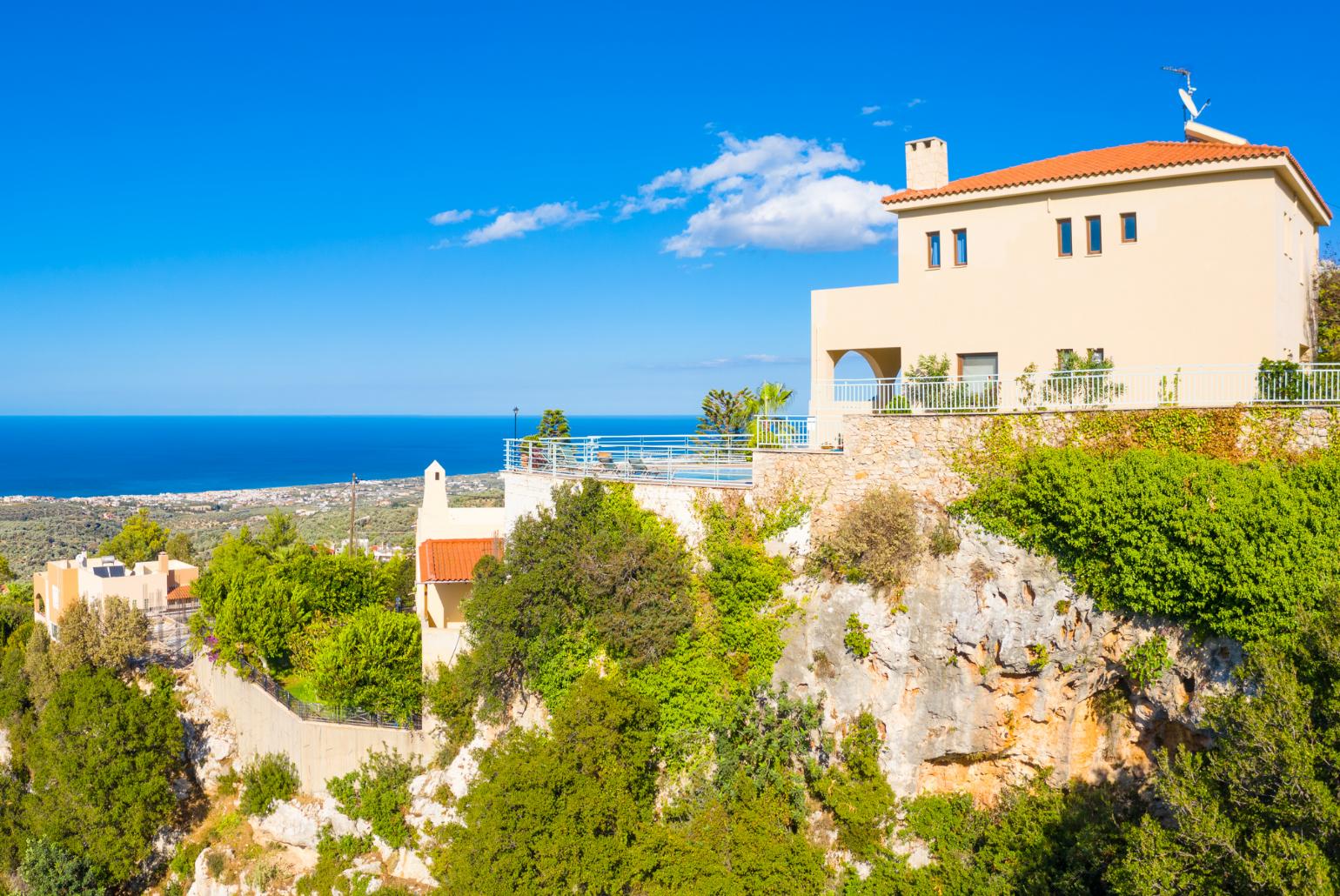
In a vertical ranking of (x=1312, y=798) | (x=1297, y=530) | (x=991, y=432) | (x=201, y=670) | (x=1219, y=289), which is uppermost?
(x=1219, y=289)

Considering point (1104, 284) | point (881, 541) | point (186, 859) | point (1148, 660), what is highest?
point (1104, 284)

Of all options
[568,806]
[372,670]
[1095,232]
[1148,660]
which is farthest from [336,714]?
[1095,232]

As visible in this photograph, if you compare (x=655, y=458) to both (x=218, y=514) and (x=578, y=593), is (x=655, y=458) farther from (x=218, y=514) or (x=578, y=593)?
(x=218, y=514)

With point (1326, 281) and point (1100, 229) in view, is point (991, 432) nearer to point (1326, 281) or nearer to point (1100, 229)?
point (1100, 229)

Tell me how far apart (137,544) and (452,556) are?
95.9 ft

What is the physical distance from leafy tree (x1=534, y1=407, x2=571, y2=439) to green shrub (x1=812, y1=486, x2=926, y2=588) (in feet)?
48.4

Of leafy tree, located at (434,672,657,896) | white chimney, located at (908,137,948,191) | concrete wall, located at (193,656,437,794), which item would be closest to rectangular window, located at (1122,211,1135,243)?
white chimney, located at (908,137,948,191)

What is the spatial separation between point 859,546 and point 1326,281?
15.2m

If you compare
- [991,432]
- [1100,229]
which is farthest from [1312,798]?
[1100,229]

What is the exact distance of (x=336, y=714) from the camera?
87.5 ft

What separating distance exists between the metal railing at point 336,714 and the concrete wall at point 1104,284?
14.3 m

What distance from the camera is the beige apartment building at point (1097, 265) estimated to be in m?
19.7

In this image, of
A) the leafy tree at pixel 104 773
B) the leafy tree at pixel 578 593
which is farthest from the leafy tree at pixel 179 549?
the leafy tree at pixel 578 593

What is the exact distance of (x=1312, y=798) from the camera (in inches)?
448
